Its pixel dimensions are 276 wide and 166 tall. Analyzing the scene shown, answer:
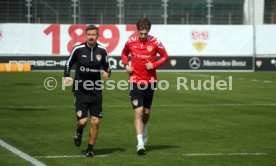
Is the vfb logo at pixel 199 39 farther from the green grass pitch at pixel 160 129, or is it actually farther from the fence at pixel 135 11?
the green grass pitch at pixel 160 129

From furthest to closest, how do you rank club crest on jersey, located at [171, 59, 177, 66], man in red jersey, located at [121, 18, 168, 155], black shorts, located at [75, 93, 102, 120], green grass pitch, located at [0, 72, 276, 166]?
club crest on jersey, located at [171, 59, 177, 66], man in red jersey, located at [121, 18, 168, 155], black shorts, located at [75, 93, 102, 120], green grass pitch, located at [0, 72, 276, 166]

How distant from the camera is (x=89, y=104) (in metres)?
12.9

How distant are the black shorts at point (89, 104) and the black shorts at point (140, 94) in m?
0.71

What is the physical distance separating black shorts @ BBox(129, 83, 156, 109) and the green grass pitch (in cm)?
79

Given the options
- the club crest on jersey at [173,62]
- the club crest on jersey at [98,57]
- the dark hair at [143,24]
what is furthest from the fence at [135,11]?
the club crest on jersey at [98,57]

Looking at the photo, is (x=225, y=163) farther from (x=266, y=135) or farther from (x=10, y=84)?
(x=10, y=84)

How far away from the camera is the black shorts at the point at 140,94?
43.6ft

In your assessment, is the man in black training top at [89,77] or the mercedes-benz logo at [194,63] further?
the mercedes-benz logo at [194,63]

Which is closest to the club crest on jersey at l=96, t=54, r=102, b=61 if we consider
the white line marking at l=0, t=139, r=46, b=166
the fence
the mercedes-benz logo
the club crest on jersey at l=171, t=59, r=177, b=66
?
the white line marking at l=0, t=139, r=46, b=166

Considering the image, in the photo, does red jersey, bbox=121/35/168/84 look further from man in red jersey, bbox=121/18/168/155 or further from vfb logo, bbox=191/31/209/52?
vfb logo, bbox=191/31/209/52

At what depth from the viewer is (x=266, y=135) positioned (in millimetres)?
15656

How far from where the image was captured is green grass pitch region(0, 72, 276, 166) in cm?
1243

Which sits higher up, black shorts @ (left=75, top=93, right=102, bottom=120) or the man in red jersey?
the man in red jersey

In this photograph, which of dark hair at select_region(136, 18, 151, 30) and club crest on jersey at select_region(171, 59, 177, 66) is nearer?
dark hair at select_region(136, 18, 151, 30)
